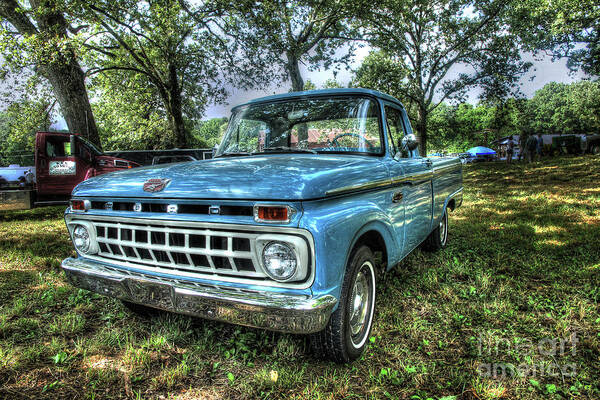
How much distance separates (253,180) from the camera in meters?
1.86

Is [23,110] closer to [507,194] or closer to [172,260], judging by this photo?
[172,260]

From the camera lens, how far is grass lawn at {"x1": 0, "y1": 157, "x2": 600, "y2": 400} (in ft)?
6.51

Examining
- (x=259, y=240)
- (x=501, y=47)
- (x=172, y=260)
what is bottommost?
(x=172, y=260)

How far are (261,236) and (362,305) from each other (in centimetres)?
108

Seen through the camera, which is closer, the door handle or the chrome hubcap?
the chrome hubcap

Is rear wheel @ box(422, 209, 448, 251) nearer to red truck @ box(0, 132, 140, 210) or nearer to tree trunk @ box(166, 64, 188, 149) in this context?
red truck @ box(0, 132, 140, 210)

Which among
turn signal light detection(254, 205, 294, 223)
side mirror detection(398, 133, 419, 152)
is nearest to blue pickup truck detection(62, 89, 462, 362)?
turn signal light detection(254, 205, 294, 223)

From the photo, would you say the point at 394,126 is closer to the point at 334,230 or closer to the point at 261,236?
the point at 334,230

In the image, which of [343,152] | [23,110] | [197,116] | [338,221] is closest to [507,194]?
[343,152]

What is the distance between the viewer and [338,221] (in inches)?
73.7

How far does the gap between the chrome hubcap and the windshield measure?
3.41 ft

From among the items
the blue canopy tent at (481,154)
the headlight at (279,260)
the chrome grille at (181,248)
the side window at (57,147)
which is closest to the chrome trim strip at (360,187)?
the headlight at (279,260)

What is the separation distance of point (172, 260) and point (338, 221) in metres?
1.04

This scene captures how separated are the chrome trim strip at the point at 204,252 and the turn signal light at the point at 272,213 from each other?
0.04m
